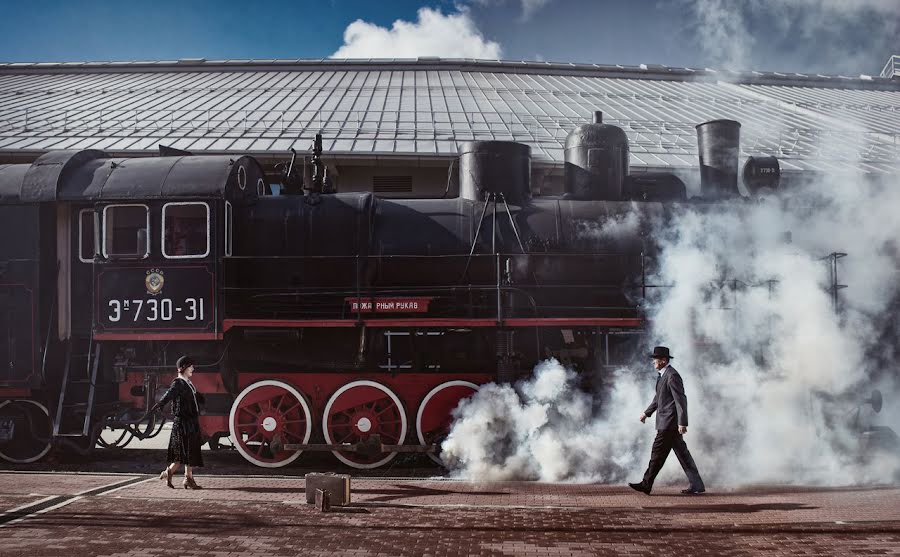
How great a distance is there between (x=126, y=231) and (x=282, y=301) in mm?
2240

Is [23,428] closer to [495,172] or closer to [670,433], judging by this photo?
[495,172]

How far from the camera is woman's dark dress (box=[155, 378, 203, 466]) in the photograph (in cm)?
767

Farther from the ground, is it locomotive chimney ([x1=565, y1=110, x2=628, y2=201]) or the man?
locomotive chimney ([x1=565, y1=110, x2=628, y2=201])

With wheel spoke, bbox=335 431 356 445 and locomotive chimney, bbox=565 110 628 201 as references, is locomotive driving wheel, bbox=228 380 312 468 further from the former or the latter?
locomotive chimney, bbox=565 110 628 201

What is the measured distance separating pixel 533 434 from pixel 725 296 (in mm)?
3008

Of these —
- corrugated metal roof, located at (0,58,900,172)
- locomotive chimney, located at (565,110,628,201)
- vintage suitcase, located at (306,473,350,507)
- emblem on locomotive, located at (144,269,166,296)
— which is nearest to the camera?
vintage suitcase, located at (306,473,350,507)

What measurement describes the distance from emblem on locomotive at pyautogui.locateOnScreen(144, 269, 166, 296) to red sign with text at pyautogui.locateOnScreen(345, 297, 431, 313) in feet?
7.91

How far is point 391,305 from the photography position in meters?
9.06

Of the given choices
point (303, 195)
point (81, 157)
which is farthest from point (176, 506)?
point (81, 157)

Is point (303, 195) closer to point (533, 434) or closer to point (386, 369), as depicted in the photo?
point (386, 369)

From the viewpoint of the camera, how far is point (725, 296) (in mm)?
9133

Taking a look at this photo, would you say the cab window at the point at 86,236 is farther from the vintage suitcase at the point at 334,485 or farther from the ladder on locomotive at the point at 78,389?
the vintage suitcase at the point at 334,485

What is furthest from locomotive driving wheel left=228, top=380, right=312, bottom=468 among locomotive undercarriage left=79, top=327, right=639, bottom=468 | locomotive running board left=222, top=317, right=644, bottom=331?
locomotive running board left=222, top=317, right=644, bottom=331

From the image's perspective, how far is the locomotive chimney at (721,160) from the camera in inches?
404
